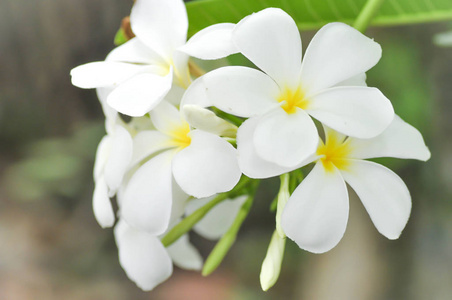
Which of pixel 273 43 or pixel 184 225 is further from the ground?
pixel 273 43

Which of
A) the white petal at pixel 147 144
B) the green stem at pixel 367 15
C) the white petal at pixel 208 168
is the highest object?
the green stem at pixel 367 15

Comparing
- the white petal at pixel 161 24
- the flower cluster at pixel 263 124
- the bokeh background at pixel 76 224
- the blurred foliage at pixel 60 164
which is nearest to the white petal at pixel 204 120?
the flower cluster at pixel 263 124

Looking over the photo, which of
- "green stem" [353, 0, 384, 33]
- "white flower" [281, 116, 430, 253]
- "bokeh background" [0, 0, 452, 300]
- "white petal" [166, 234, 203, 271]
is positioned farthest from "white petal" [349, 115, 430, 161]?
"bokeh background" [0, 0, 452, 300]

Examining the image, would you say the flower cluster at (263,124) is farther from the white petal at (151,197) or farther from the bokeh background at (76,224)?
the bokeh background at (76,224)

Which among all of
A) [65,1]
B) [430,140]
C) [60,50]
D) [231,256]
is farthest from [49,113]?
[430,140]

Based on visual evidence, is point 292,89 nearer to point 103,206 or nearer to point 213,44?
point 213,44

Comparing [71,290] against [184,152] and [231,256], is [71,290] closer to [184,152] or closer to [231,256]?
[231,256]

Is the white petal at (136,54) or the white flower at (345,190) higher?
the white petal at (136,54)

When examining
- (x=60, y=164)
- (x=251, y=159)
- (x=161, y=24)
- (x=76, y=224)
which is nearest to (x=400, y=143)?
(x=251, y=159)
